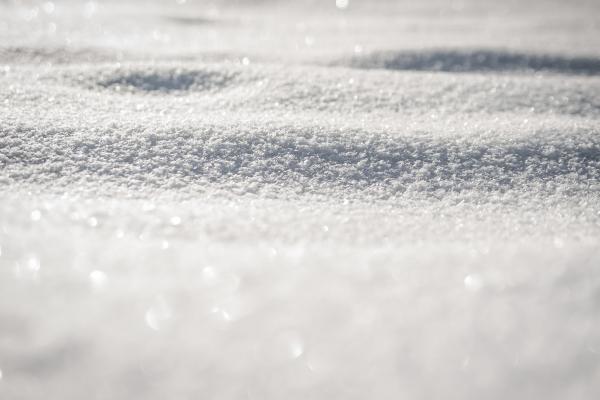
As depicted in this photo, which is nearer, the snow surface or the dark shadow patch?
the snow surface

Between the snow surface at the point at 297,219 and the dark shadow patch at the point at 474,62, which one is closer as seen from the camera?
the snow surface at the point at 297,219

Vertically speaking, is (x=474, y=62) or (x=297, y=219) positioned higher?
(x=474, y=62)

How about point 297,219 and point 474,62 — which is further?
point 474,62

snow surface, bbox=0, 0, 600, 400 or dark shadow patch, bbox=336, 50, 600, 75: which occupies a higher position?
dark shadow patch, bbox=336, 50, 600, 75

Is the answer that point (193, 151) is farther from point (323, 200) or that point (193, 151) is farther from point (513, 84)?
point (513, 84)

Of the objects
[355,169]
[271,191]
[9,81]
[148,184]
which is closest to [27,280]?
[148,184]
